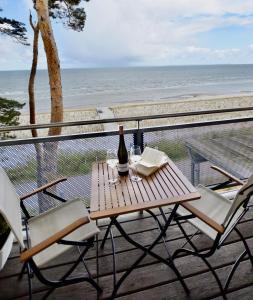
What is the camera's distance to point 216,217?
6.30 ft

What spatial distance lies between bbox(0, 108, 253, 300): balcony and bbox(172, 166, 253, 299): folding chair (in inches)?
6.1

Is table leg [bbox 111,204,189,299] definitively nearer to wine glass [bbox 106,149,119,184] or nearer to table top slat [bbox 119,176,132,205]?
table top slat [bbox 119,176,132,205]

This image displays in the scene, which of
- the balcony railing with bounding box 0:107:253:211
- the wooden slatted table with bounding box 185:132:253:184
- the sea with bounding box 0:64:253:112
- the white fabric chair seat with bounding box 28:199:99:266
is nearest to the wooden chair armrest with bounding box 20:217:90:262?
the white fabric chair seat with bounding box 28:199:99:266

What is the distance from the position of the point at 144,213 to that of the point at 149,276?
81 centimetres

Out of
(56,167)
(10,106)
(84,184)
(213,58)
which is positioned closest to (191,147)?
(84,184)

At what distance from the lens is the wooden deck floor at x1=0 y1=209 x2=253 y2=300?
5.72 feet

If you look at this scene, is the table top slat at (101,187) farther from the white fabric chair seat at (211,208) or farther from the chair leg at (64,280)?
the white fabric chair seat at (211,208)

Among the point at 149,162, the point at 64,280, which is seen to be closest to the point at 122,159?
the point at 149,162

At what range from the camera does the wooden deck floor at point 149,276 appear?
5.72 feet

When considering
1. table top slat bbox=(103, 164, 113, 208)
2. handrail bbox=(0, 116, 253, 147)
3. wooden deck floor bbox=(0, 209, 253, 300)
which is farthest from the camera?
handrail bbox=(0, 116, 253, 147)

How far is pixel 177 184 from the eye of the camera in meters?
1.79

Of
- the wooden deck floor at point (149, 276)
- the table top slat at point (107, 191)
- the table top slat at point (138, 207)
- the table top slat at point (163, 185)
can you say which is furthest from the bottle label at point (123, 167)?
the wooden deck floor at point (149, 276)

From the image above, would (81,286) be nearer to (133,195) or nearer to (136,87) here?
(133,195)

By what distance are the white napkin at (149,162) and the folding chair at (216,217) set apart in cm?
37
